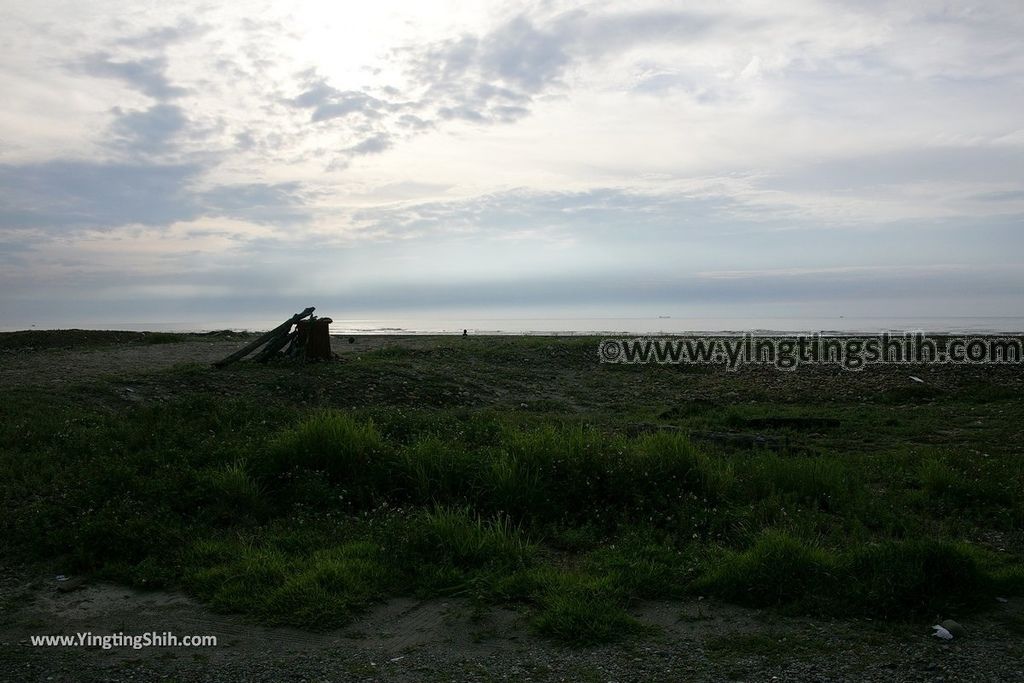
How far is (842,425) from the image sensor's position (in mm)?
12492

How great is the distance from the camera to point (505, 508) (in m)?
7.50

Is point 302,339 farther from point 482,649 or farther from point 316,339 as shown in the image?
point 482,649

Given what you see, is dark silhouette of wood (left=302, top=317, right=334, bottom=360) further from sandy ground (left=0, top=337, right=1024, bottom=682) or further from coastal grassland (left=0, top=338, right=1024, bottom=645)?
sandy ground (left=0, top=337, right=1024, bottom=682)

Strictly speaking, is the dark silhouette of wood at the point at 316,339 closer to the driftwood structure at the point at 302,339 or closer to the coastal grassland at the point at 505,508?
the driftwood structure at the point at 302,339

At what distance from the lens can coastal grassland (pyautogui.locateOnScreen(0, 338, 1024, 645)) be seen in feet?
18.3

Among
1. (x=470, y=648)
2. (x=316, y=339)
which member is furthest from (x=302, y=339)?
(x=470, y=648)

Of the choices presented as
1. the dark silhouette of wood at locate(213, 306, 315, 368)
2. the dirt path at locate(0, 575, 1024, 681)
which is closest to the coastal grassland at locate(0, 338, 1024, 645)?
the dirt path at locate(0, 575, 1024, 681)

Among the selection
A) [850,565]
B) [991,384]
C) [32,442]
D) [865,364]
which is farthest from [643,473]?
[865,364]

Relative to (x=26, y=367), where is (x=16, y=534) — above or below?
below

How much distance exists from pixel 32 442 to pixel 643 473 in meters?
7.05

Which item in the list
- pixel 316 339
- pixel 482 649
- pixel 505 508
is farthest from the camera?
pixel 316 339

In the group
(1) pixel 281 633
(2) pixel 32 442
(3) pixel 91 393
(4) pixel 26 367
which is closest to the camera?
(1) pixel 281 633

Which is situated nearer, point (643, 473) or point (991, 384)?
point (643, 473)

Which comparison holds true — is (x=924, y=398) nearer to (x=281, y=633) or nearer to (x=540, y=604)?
(x=540, y=604)
